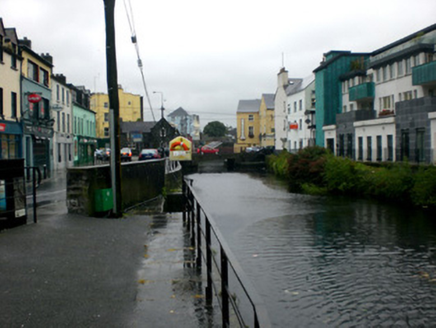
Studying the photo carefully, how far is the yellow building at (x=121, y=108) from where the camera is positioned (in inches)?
3863

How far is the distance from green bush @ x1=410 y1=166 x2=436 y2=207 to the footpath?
16.6 meters

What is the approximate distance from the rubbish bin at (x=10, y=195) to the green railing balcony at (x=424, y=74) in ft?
99.5

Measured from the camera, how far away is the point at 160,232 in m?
10.7

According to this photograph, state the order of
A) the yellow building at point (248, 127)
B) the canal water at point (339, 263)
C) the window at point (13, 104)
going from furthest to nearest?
the yellow building at point (248, 127), the window at point (13, 104), the canal water at point (339, 263)

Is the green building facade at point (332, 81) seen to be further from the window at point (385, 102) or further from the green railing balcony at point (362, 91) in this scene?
the window at point (385, 102)

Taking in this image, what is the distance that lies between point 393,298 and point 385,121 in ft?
108

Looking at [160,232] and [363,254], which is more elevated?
[160,232]

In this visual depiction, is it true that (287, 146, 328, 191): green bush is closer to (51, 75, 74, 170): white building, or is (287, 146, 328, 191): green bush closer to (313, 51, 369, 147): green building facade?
(313, 51, 369, 147): green building facade

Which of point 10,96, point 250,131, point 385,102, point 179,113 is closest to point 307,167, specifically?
point 385,102

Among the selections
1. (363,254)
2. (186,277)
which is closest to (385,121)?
(363,254)

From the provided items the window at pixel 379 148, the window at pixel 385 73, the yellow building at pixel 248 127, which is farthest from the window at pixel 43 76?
the yellow building at pixel 248 127

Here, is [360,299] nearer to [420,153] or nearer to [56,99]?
[420,153]

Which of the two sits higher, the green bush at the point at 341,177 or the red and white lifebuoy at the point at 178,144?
the red and white lifebuoy at the point at 178,144

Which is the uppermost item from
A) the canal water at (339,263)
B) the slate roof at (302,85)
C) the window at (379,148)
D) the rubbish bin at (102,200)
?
the slate roof at (302,85)
